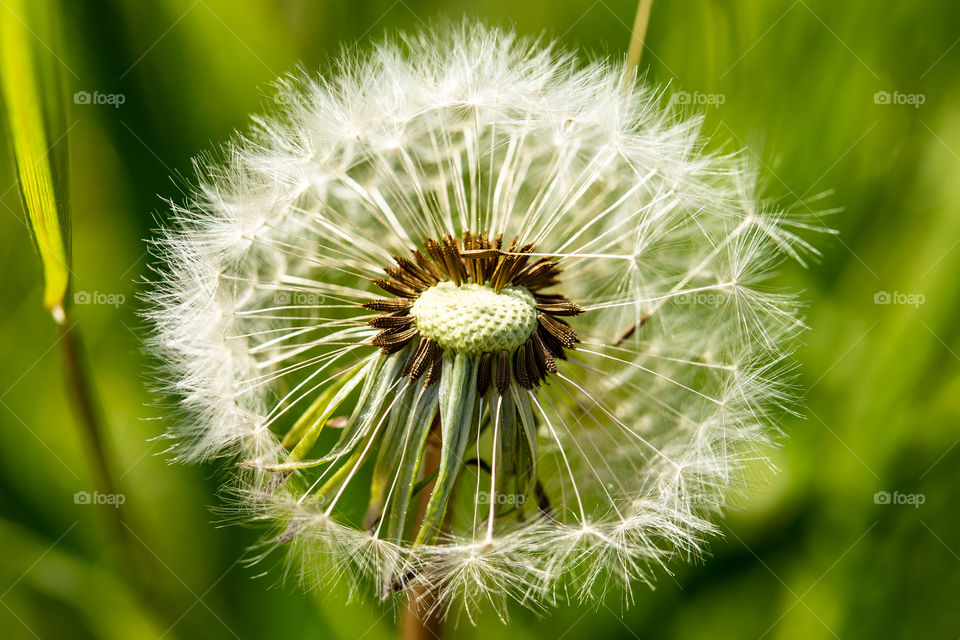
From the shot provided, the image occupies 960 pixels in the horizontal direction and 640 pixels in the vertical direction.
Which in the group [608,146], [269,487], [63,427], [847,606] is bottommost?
[847,606]

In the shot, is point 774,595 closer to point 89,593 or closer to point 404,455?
point 404,455

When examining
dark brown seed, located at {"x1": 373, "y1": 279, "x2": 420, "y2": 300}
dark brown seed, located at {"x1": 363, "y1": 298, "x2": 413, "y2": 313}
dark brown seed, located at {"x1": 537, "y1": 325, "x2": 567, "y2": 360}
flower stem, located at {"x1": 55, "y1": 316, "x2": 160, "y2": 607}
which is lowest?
flower stem, located at {"x1": 55, "y1": 316, "x2": 160, "y2": 607}

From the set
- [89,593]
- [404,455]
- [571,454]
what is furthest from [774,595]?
[89,593]

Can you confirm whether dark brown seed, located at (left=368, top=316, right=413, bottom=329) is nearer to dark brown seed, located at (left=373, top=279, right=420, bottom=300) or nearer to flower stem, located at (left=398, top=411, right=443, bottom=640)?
dark brown seed, located at (left=373, top=279, right=420, bottom=300)

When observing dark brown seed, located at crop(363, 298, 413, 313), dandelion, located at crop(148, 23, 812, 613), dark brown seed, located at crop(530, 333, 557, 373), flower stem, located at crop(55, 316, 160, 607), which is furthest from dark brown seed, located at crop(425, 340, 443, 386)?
flower stem, located at crop(55, 316, 160, 607)

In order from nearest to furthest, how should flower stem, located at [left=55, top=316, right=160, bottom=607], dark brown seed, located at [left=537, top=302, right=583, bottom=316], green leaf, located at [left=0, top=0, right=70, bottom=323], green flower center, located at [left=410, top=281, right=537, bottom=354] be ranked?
green leaf, located at [left=0, top=0, right=70, bottom=323]
flower stem, located at [left=55, top=316, right=160, bottom=607]
green flower center, located at [left=410, top=281, right=537, bottom=354]
dark brown seed, located at [left=537, top=302, right=583, bottom=316]

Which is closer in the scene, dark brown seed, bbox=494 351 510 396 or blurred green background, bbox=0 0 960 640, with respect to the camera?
dark brown seed, bbox=494 351 510 396

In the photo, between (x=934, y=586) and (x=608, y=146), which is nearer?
(x=608, y=146)
